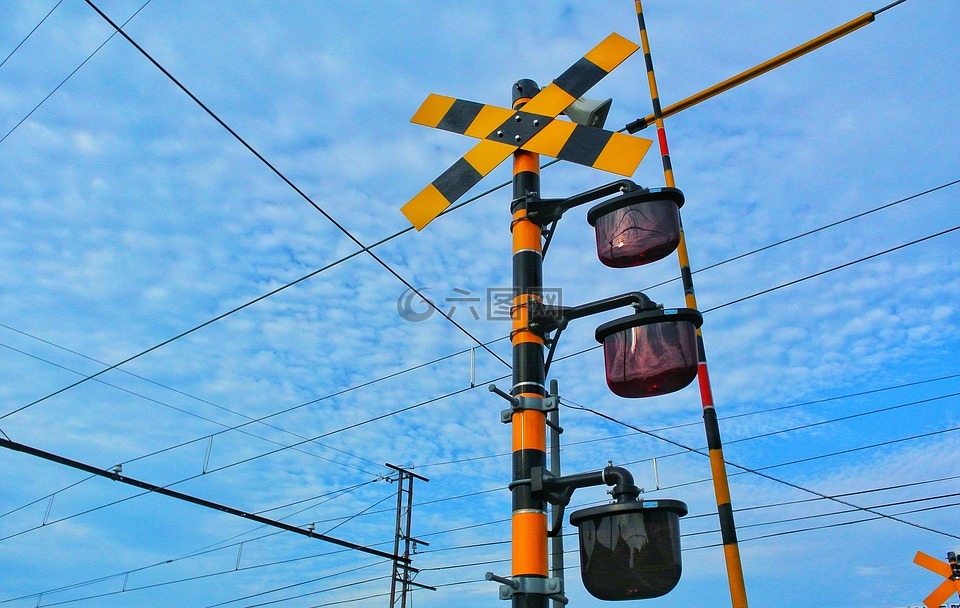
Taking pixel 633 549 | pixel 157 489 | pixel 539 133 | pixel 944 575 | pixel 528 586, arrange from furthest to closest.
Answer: pixel 157 489
pixel 944 575
pixel 539 133
pixel 528 586
pixel 633 549

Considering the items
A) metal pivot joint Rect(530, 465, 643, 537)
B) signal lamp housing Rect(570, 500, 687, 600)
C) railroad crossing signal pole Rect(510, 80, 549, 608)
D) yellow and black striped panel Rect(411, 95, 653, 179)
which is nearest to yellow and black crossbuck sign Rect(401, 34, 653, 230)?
yellow and black striped panel Rect(411, 95, 653, 179)

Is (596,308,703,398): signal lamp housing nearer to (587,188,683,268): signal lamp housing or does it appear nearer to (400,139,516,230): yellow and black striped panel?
(587,188,683,268): signal lamp housing

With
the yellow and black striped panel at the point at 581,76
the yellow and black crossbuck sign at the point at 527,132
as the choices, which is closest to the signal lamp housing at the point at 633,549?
the yellow and black crossbuck sign at the point at 527,132

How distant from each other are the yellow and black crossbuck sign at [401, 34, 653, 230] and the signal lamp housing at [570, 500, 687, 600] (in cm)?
156

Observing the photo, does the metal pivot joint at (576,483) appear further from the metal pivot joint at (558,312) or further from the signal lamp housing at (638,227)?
the signal lamp housing at (638,227)

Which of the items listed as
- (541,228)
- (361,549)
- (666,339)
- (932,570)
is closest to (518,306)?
(541,228)

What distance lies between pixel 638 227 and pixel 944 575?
8963 mm

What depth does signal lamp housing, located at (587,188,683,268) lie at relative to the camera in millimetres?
2828

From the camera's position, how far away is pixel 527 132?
11.1ft

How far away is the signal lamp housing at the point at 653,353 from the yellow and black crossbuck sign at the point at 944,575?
8.64 metres

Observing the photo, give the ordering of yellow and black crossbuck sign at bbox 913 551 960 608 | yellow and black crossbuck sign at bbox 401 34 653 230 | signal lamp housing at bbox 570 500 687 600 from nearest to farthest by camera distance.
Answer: signal lamp housing at bbox 570 500 687 600
yellow and black crossbuck sign at bbox 401 34 653 230
yellow and black crossbuck sign at bbox 913 551 960 608

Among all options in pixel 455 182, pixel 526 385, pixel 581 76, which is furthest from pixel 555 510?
pixel 581 76

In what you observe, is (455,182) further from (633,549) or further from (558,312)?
(633,549)

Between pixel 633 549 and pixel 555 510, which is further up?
pixel 555 510
